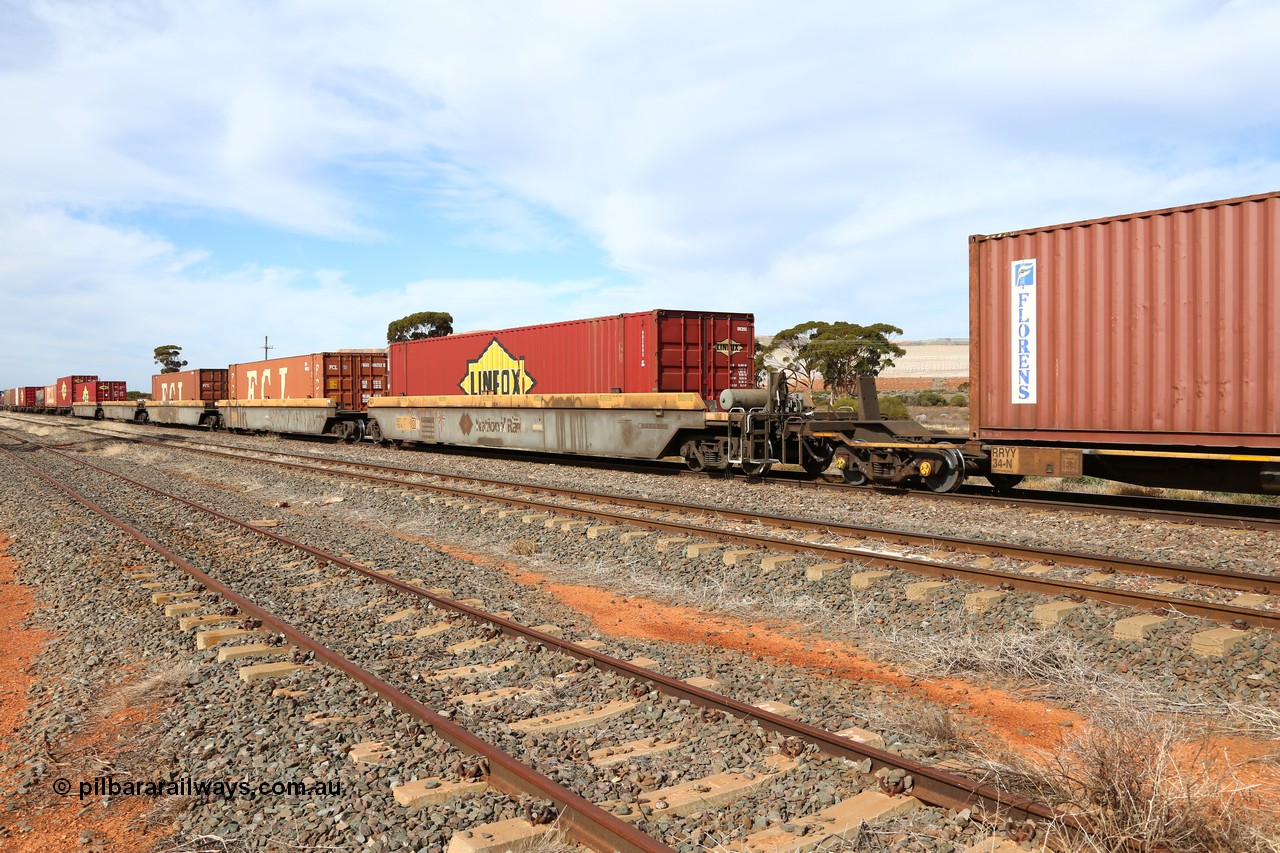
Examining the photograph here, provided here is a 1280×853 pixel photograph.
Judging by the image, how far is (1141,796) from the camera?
10.4 feet

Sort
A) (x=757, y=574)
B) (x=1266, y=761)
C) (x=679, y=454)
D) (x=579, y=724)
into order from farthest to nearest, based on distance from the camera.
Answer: (x=679, y=454)
(x=757, y=574)
(x=579, y=724)
(x=1266, y=761)

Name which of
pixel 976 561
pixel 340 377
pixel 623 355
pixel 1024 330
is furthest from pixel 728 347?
pixel 340 377

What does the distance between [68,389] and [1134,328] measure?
242 feet

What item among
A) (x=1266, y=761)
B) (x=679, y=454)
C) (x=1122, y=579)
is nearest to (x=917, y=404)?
(x=679, y=454)

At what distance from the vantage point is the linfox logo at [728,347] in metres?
17.7

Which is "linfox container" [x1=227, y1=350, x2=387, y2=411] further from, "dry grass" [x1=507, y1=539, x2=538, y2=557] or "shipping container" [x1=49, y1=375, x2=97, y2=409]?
"shipping container" [x1=49, y1=375, x2=97, y2=409]

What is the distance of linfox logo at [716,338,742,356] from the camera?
17.7 meters

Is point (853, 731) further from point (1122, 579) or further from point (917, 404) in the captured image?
point (917, 404)

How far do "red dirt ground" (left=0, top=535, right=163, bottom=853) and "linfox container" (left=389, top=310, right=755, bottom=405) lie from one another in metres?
12.1

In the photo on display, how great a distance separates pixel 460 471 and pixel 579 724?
15261 millimetres

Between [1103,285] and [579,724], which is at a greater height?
[1103,285]

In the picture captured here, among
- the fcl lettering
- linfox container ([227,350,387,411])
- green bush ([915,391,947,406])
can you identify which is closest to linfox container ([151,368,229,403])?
the fcl lettering

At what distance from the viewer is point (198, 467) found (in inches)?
859

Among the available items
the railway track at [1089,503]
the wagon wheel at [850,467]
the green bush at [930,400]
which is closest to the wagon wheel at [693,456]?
the railway track at [1089,503]
